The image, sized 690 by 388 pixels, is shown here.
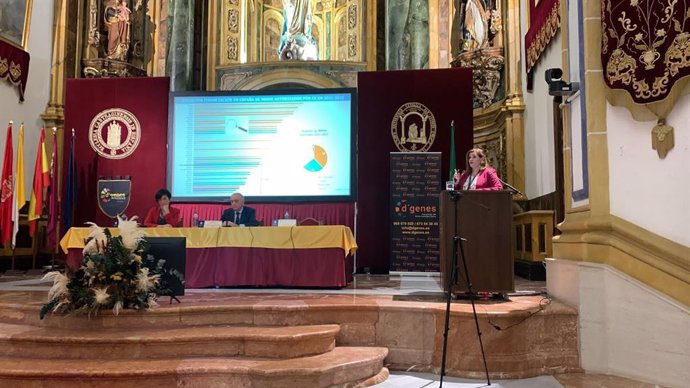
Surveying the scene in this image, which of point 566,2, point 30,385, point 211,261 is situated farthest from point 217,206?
point 566,2

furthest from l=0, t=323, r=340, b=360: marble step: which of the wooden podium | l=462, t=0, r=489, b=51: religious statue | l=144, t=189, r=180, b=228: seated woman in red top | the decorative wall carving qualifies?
l=462, t=0, r=489, b=51: religious statue

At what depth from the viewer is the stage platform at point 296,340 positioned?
135 inches

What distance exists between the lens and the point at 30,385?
334 centimetres

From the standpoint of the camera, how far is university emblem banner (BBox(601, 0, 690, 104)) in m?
3.41

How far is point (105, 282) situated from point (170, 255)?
552 mm

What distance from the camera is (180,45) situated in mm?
10312

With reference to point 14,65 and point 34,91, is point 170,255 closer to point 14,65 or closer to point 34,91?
point 14,65

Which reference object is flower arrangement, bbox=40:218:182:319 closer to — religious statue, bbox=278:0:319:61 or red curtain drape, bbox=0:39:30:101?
red curtain drape, bbox=0:39:30:101

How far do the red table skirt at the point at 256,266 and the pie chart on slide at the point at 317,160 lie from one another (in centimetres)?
243

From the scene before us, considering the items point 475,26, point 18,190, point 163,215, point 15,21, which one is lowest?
point 163,215

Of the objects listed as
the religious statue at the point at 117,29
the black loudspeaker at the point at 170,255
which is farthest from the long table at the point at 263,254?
the religious statue at the point at 117,29

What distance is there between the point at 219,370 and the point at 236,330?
50 centimetres

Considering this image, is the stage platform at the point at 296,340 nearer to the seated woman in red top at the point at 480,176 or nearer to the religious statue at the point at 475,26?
the seated woman in red top at the point at 480,176

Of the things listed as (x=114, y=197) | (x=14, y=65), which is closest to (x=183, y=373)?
(x=114, y=197)
